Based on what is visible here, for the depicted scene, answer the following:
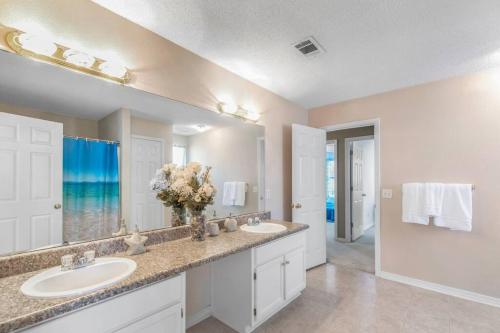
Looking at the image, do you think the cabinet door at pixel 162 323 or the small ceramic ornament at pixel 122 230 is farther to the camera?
the small ceramic ornament at pixel 122 230

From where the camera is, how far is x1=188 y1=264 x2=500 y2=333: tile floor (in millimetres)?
1919

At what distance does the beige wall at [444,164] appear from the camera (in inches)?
90.3

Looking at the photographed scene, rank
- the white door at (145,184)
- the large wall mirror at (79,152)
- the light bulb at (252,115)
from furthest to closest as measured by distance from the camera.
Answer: the light bulb at (252,115) < the white door at (145,184) < the large wall mirror at (79,152)

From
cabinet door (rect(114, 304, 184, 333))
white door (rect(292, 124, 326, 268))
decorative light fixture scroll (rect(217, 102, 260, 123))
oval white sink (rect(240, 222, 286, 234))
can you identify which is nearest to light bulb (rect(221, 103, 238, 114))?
decorative light fixture scroll (rect(217, 102, 260, 123))

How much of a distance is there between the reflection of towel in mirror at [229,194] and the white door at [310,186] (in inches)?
35.6

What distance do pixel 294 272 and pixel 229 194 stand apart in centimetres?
98

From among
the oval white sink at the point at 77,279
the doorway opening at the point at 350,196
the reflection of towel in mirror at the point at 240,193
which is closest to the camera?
the oval white sink at the point at 77,279

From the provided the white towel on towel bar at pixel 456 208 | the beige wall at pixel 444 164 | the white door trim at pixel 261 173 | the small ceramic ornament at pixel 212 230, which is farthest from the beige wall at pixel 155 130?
the white towel on towel bar at pixel 456 208

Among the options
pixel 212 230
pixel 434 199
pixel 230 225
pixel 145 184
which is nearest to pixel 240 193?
pixel 230 225

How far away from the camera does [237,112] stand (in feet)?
8.04

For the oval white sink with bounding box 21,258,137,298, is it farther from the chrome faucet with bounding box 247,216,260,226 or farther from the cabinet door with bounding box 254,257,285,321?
the chrome faucet with bounding box 247,216,260,226

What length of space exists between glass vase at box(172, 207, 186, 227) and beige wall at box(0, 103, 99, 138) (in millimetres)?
777

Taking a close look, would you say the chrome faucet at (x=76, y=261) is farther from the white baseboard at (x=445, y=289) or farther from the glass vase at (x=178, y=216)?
the white baseboard at (x=445, y=289)

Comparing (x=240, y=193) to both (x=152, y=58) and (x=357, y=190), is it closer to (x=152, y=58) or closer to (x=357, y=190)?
(x=152, y=58)
